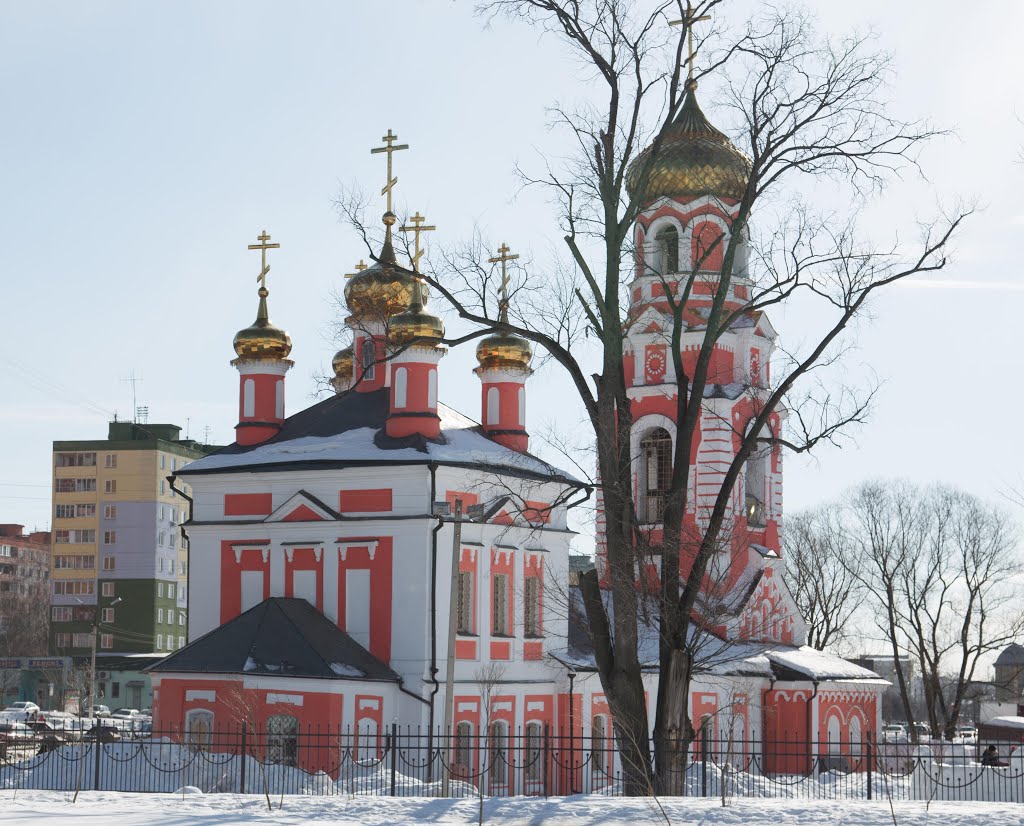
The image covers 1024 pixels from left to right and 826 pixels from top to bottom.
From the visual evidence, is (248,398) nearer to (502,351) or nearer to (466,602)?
(502,351)

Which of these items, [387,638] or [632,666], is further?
[387,638]

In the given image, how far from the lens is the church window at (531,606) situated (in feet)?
92.1

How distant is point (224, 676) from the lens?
24500 mm

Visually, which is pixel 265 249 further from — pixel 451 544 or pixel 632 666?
pixel 632 666

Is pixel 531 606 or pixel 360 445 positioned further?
pixel 531 606

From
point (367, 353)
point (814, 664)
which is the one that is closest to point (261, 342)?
point (367, 353)

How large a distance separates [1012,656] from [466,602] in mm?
40173

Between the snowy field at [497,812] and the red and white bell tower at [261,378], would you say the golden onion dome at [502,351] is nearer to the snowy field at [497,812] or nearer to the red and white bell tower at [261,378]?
the red and white bell tower at [261,378]

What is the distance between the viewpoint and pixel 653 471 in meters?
31.8

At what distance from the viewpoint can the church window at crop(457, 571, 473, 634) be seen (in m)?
26.7

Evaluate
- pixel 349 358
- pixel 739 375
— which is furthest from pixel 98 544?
pixel 739 375

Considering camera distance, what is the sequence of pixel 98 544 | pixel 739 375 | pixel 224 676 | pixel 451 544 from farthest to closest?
1. pixel 98 544
2. pixel 739 375
3. pixel 451 544
4. pixel 224 676

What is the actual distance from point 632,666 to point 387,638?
7695 millimetres

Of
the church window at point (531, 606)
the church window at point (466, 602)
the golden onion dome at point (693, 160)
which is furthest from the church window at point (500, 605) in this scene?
the golden onion dome at point (693, 160)
